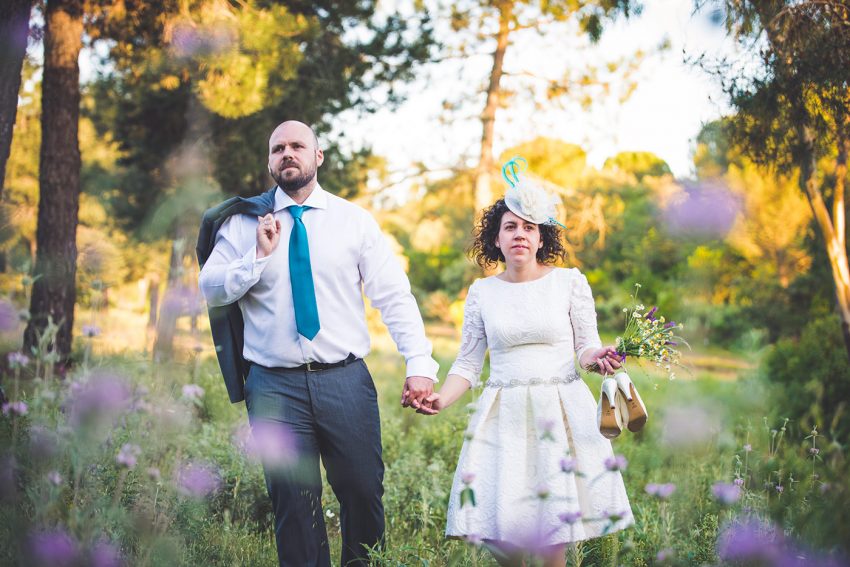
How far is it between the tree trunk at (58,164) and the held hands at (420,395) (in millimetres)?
5458

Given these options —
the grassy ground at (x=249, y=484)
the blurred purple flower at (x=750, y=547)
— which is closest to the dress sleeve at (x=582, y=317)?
the grassy ground at (x=249, y=484)

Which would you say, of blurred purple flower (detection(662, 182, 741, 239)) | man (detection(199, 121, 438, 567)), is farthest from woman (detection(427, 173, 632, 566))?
blurred purple flower (detection(662, 182, 741, 239))

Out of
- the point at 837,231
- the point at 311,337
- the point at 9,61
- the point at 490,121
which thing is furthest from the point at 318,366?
the point at 490,121

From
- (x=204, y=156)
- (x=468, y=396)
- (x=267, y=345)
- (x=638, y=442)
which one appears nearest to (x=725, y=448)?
(x=638, y=442)

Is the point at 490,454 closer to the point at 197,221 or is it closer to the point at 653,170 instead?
the point at 197,221

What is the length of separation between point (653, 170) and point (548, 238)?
113 feet

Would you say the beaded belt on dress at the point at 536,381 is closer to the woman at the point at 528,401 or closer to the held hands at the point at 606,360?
the woman at the point at 528,401

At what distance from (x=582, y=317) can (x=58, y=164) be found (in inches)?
249

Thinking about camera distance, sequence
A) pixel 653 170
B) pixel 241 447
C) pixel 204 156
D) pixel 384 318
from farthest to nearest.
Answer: pixel 653 170 < pixel 204 156 < pixel 241 447 < pixel 384 318

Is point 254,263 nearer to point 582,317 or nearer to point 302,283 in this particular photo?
point 302,283

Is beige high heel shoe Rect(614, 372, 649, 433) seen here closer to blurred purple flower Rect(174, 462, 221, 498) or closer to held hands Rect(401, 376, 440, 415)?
held hands Rect(401, 376, 440, 415)

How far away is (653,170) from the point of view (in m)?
36.2

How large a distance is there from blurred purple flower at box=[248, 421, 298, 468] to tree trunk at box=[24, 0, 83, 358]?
17.1ft

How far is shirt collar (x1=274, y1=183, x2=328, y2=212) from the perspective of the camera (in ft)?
11.7
